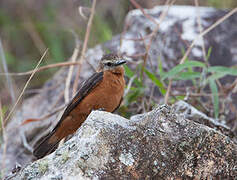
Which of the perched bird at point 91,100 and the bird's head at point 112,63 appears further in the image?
the bird's head at point 112,63

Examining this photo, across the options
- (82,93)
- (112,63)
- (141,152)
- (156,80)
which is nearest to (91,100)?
(82,93)

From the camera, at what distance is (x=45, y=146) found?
173 inches

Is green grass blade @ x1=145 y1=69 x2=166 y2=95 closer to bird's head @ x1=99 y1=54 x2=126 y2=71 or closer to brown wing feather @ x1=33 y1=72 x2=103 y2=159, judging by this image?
bird's head @ x1=99 y1=54 x2=126 y2=71

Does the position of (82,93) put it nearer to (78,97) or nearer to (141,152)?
(78,97)

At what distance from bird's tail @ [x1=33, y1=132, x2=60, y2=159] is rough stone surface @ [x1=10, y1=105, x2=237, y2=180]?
5.25ft

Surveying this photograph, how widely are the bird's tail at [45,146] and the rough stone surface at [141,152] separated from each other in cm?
160

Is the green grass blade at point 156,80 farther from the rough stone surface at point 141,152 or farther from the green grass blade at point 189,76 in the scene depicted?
the rough stone surface at point 141,152

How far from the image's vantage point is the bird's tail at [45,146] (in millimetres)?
4344

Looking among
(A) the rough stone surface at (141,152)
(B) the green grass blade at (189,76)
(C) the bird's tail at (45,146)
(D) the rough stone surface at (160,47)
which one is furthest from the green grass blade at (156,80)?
(A) the rough stone surface at (141,152)

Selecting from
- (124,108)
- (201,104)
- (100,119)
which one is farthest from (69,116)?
(100,119)

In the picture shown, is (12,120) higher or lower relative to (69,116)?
lower

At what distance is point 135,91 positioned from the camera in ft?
17.1

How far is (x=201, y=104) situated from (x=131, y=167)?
263 cm

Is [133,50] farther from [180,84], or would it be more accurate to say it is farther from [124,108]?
[124,108]
